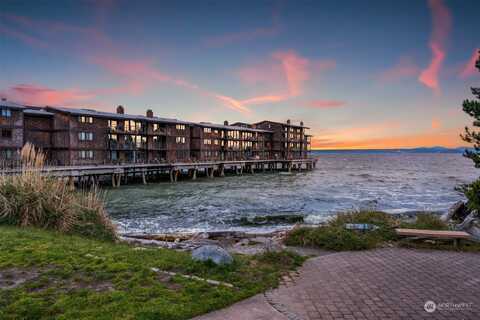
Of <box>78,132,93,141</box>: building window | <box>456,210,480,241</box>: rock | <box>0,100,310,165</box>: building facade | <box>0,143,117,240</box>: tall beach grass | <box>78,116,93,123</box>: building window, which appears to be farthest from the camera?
<box>78,116,93,123</box>: building window

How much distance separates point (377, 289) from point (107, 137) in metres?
45.1

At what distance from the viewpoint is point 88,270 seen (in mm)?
6676

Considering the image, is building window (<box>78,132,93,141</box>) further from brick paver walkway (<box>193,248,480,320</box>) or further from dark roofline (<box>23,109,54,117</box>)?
brick paver walkway (<box>193,248,480,320</box>)

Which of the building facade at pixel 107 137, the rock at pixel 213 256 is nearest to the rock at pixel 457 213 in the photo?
the rock at pixel 213 256

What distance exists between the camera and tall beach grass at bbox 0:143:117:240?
10.4 meters

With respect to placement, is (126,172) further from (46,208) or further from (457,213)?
(457,213)

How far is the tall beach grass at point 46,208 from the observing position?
10359mm

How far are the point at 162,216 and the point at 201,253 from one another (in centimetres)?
1609

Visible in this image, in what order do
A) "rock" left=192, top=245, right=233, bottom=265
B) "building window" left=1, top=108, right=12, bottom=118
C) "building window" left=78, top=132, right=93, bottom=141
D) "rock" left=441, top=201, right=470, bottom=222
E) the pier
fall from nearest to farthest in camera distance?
"rock" left=192, top=245, right=233, bottom=265 < "rock" left=441, top=201, right=470, bottom=222 < "building window" left=1, top=108, right=12, bottom=118 < the pier < "building window" left=78, top=132, right=93, bottom=141

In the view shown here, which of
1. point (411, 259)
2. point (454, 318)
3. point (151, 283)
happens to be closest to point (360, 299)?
point (454, 318)

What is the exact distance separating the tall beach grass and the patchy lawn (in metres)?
1.54

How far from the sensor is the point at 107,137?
146 feet

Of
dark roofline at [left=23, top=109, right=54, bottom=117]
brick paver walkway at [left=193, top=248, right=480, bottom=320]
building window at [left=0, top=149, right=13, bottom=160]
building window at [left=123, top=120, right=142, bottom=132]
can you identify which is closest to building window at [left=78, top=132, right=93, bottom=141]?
dark roofline at [left=23, top=109, right=54, bottom=117]

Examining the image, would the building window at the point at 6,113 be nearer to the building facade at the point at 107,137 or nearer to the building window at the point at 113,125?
the building facade at the point at 107,137
